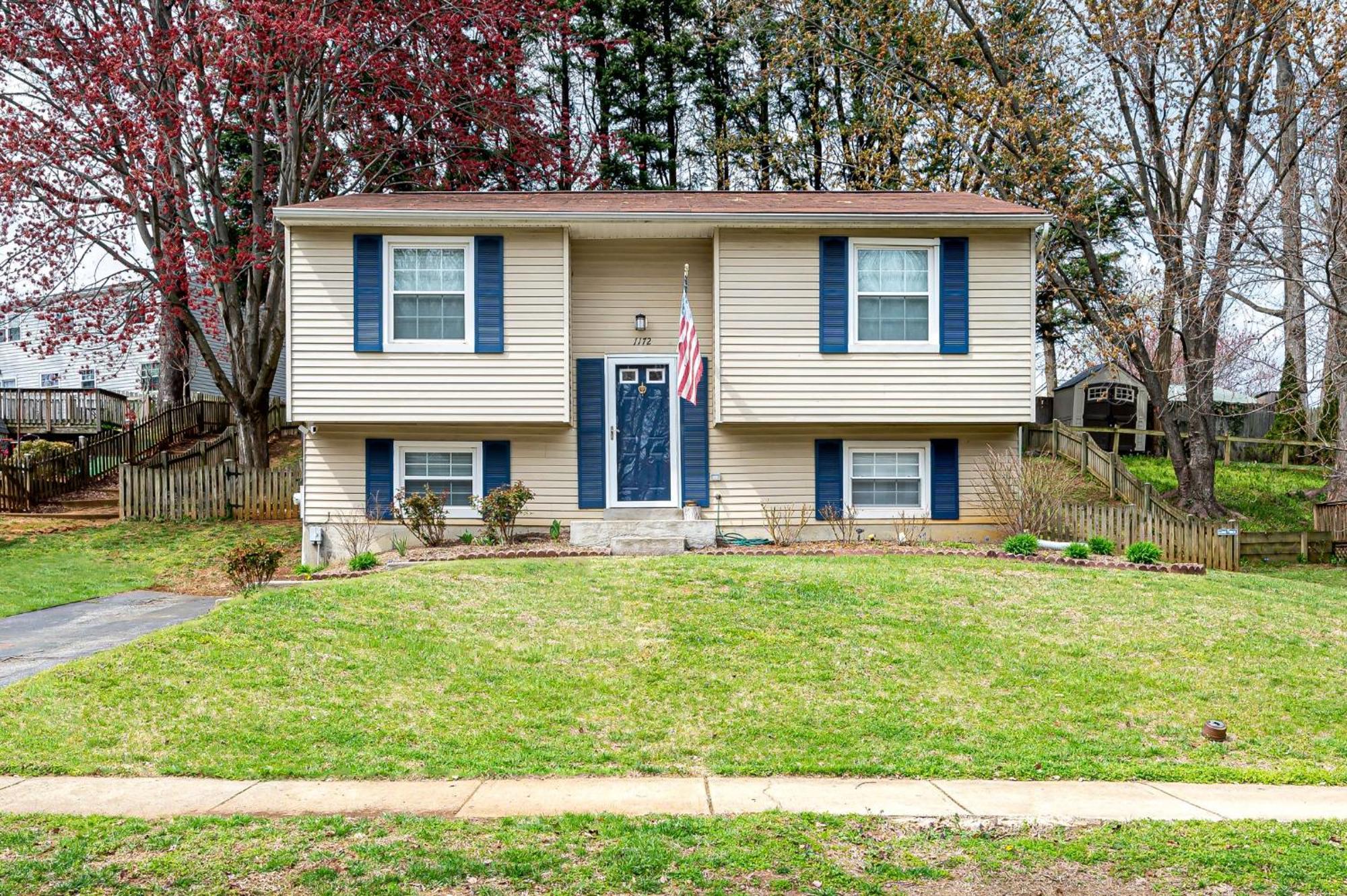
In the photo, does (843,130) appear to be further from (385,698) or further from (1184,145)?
(385,698)

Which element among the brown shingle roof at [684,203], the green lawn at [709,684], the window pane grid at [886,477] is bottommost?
the green lawn at [709,684]

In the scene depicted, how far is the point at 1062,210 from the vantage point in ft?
64.1

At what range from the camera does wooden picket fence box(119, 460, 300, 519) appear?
19.6 meters

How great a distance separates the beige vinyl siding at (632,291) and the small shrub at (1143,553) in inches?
276

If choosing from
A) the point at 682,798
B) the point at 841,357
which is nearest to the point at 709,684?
the point at 682,798

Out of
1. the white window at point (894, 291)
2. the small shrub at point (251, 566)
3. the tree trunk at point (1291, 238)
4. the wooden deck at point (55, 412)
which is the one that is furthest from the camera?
the wooden deck at point (55, 412)

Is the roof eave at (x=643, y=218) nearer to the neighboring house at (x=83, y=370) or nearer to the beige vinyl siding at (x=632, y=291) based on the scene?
the beige vinyl siding at (x=632, y=291)

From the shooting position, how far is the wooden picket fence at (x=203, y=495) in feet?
64.4

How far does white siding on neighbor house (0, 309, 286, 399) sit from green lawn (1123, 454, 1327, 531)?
88.6 feet

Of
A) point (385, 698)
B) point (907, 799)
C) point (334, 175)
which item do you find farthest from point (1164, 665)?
point (334, 175)

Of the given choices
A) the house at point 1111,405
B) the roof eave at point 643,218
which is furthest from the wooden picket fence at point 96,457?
the house at point 1111,405

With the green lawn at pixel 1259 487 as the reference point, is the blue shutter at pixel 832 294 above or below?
above

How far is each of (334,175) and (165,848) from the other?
20246mm

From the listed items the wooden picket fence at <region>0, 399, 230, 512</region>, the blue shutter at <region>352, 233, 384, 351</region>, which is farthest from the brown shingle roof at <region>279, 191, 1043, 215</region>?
the wooden picket fence at <region>0, 399, 230, 512</region>
